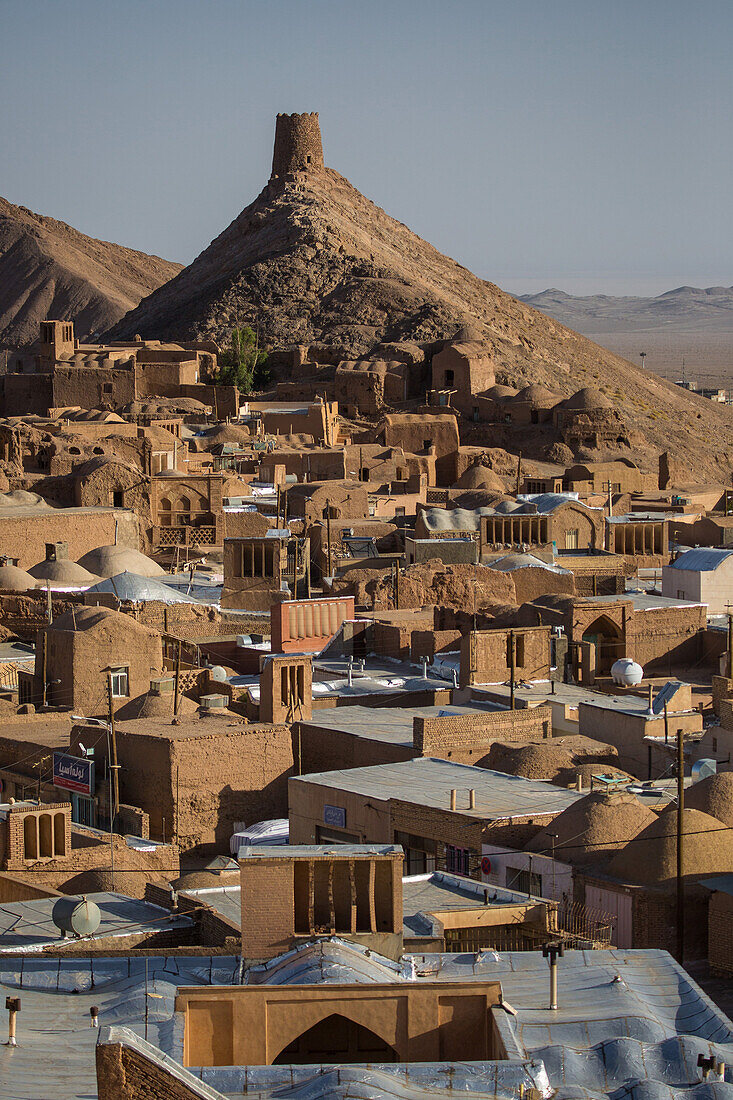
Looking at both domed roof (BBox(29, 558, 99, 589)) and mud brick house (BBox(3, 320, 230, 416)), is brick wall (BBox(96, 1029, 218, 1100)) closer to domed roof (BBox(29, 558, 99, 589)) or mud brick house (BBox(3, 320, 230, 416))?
domed roof (BBox(29, 558, 99, 589))

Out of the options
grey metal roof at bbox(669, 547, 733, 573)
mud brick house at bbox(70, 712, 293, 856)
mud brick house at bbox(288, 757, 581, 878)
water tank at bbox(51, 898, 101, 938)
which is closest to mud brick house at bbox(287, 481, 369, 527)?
grey metal roof at bbox(669, 547, 733, 573)

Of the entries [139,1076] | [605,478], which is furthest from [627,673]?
[605,478]

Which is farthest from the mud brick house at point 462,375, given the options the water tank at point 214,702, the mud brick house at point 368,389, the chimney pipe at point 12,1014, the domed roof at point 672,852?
the chimney pipe at point 12,1014

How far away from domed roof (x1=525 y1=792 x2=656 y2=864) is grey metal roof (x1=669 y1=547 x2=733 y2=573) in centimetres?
1355

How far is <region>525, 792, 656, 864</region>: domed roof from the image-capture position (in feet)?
47.3

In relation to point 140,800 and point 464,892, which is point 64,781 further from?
point 464,892

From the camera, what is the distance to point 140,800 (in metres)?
18.6

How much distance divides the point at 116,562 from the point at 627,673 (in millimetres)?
10854

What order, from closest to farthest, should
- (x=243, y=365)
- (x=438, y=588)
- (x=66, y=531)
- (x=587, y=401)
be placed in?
(x=438, y=588), (x=66, y=531), (x=587, y=401), (x=243, y=365)

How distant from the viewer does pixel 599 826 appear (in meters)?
14.5

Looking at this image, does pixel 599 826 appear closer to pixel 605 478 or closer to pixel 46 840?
pixel 46 840

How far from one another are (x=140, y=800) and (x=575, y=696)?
5.01 m

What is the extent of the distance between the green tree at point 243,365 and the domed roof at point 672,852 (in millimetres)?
51487

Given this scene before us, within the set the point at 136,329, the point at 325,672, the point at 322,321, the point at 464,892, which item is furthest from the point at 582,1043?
the point at 136,329
